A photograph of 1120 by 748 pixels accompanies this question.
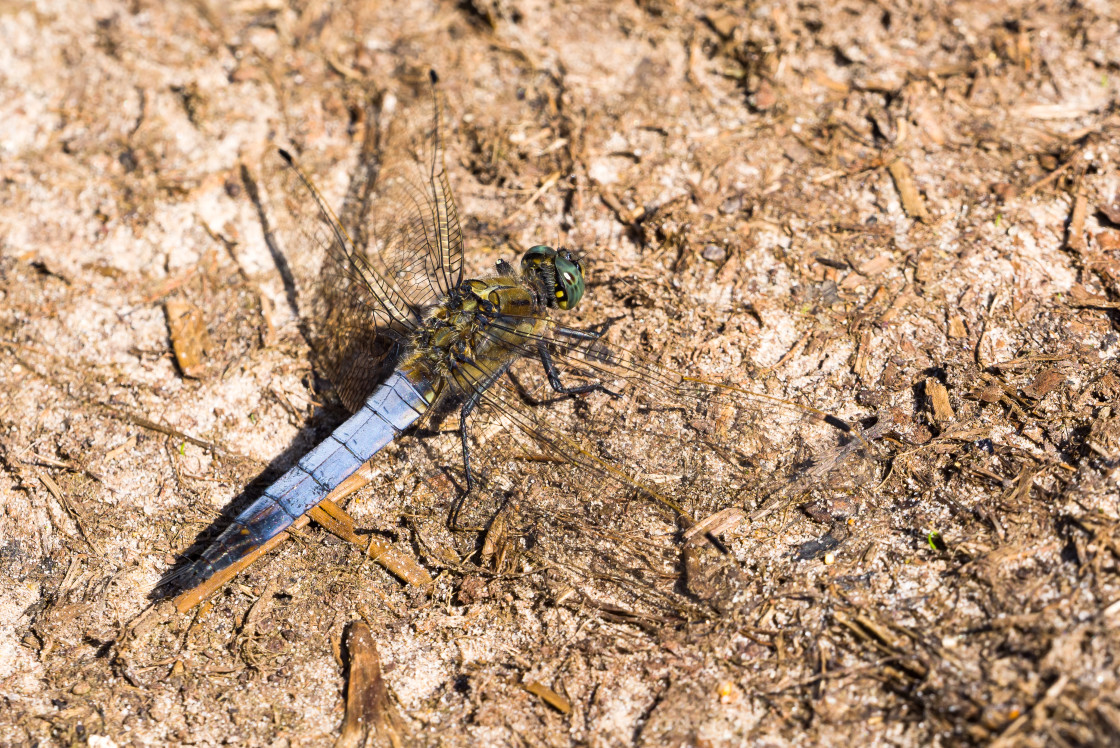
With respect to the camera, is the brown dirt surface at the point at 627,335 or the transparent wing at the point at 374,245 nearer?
the brown dirt surface at the point at 627,335

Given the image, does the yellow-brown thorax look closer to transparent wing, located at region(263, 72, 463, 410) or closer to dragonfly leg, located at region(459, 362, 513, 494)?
dragonfly leg, located at region(459, 362, 513, 494)

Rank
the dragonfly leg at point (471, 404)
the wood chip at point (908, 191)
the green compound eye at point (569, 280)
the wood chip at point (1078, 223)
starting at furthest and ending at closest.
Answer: the wood chip at point (908, 191), the wood chip at point (1078, 223), the green compound eye at point (569, 280), the dragonfly leg at point (471, 404)

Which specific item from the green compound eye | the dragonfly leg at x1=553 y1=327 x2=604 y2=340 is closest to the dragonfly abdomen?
the dragonfly leg at x1=553 y1=327 x2=604 y2=340

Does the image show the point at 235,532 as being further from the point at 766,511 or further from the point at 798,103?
the point at 798,103

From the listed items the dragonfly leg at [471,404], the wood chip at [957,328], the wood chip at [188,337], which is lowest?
the wood chip at [957,328]

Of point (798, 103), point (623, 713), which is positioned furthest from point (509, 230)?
point (623, 713)

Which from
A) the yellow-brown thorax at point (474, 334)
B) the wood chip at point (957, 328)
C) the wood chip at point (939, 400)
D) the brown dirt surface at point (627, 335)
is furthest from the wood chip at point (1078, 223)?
the yellow-brown thorax at point (474, 334)

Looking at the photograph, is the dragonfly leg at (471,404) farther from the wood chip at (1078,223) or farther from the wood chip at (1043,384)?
the wood chip at (1078,223)
